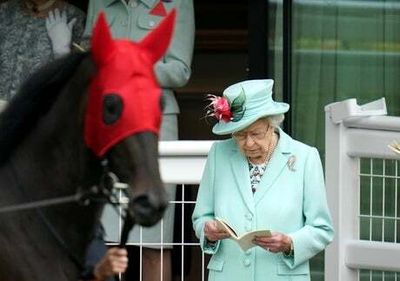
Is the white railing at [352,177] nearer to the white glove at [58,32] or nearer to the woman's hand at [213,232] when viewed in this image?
the woman's hand at [213,232]

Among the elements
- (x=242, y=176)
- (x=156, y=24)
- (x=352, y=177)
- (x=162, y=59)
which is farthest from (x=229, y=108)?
(x=156, y=24)

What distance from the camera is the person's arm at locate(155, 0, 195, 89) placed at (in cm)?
891

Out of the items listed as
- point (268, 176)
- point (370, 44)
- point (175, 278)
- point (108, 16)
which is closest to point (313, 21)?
point (370, 44)

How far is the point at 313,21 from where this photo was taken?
9.66 m

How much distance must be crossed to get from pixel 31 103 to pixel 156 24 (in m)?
3.56

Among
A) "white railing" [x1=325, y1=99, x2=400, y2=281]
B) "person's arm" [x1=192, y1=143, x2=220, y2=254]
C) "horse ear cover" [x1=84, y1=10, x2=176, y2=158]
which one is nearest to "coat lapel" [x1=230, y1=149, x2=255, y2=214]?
"person's arm" [x1=192, y1=143, x2=220, y2=254]

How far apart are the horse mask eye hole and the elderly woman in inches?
62.5

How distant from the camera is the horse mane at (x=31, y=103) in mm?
5668

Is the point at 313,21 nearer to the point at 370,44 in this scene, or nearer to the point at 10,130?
the point at 370,44

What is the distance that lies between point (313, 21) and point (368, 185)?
1427 millimetres

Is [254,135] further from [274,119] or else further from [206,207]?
[206,207]

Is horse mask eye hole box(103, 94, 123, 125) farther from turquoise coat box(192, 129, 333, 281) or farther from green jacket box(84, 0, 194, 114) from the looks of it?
green jacket box(84, 0, 194, 114)

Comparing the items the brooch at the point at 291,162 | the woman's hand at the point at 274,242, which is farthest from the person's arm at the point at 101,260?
the brooch at the point at 291,162

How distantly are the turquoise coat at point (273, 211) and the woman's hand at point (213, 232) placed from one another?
0.05 m
